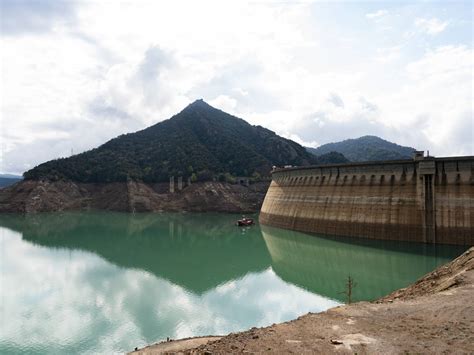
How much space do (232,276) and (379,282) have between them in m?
10.1

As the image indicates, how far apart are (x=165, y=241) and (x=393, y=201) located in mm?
26537

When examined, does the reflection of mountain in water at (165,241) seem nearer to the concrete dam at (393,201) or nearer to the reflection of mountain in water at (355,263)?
the reflection of mountain in water at (355,263)

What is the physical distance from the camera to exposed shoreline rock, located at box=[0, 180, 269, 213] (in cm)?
7862

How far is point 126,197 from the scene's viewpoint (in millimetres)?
82875

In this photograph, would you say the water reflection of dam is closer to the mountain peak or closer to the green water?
the green water

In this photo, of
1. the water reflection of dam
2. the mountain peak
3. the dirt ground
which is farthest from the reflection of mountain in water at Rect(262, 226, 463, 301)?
the mountain peak

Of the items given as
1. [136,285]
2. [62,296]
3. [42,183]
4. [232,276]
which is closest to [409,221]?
[232,276]

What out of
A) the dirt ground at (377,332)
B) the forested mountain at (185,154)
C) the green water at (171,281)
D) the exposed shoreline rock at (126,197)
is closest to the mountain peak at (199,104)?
the forested mountain at (185,154)

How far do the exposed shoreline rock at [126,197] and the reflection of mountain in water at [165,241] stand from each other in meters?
4.79

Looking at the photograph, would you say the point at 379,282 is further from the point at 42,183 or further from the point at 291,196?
the point at 42,183

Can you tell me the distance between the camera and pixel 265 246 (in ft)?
133

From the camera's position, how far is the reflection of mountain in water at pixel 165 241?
3094 cm

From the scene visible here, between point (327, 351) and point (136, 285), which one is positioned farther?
point (136, 285)

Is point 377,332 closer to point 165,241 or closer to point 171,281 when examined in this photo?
point 171,281
